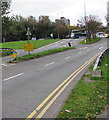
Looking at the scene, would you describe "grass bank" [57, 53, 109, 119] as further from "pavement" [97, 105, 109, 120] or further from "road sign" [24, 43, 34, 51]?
"road sign" [24, 43, 34, 51]

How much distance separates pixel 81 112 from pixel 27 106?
6.07ft

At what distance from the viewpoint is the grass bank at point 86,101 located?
6590 millimetres

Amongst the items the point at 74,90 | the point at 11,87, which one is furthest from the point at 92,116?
the point at 11,87

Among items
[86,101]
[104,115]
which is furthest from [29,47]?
[104,115]

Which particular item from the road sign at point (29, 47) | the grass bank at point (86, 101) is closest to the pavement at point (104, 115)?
the grass bank at point (86, 101)

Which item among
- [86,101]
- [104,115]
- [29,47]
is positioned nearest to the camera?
[104,115]

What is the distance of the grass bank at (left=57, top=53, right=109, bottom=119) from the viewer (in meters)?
6.59

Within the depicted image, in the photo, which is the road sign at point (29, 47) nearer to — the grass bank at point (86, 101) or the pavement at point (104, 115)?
the grass bank at point (86, 101)

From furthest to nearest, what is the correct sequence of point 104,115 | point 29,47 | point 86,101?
point 29,47, point 86,101, point 104,115

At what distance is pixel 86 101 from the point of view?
25.8 feet

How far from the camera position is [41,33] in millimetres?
96312

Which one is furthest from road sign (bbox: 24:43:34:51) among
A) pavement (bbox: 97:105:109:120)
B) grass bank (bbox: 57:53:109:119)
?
pavement (bbox: 97:105:109:120)

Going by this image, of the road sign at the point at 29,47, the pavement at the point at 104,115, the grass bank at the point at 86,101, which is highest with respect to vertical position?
the road sign at the point at 29,47

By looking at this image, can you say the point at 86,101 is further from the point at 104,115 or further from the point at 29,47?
the point at 29,47
